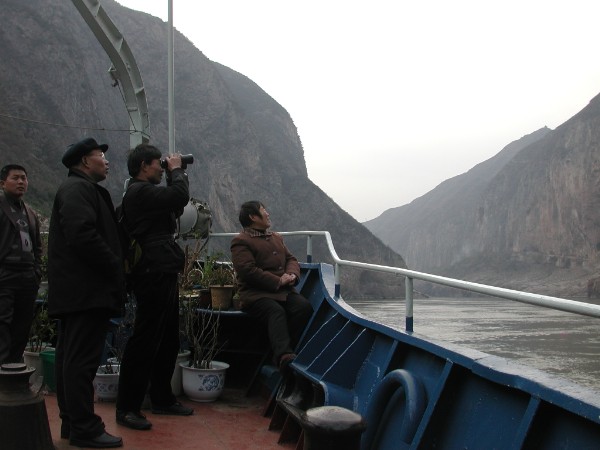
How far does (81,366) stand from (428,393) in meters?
1.63

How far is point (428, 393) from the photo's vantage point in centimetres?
266

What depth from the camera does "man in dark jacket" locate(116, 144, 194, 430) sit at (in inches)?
134

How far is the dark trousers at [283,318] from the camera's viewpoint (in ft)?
13.0

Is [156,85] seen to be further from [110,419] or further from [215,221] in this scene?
[110,419]

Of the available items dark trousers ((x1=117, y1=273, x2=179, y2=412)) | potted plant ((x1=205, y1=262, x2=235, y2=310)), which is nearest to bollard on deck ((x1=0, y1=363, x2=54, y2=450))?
dark trousers ((x1=117, y1=273, x2=179, y2=412))

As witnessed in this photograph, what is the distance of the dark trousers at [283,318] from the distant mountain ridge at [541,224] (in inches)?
3486

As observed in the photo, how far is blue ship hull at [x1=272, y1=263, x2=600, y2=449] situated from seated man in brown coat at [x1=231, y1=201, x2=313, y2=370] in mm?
238

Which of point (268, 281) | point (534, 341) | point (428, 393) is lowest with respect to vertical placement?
point (534, 341)

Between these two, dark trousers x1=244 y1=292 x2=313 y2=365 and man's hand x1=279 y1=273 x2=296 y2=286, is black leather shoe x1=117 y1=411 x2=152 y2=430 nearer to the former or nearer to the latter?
dark trousers x1=244 y1=292 x2=313 y2=365

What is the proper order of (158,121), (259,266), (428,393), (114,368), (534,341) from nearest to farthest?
(428,393)
(259,266)
(114,368)
(534,341)
(158,121)

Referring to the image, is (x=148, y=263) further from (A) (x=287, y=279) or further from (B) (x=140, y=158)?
(A) (x=287, y=279)

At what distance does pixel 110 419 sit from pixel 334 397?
1.44 meters

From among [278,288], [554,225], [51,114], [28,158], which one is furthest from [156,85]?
[278,288]

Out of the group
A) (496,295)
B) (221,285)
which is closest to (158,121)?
(221,285)
